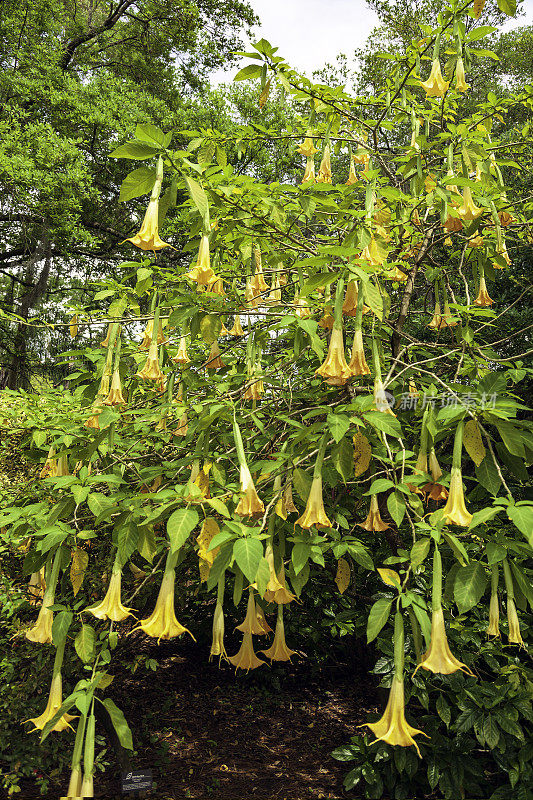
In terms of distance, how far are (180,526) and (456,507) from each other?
0.76 m

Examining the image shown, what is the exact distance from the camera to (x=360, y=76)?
448 inches

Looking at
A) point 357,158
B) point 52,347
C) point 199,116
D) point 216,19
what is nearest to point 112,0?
point 216,19

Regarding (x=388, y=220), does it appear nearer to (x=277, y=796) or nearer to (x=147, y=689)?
(x=277, y=796)

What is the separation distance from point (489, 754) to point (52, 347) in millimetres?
11653

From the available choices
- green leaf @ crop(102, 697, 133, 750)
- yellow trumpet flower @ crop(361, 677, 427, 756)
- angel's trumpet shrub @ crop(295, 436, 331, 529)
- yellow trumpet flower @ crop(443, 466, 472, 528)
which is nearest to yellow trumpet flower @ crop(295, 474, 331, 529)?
angel's trumpet shrub @ crop(295, 436, 331, 529)

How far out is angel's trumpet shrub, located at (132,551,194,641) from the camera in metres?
Result: 1.45

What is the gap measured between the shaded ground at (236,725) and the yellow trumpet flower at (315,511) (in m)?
1.51

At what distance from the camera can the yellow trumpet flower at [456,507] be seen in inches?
57.7

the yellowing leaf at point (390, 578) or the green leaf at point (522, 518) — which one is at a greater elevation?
the green leaf at point (522, 518)

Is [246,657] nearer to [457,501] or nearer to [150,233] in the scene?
[457,501]

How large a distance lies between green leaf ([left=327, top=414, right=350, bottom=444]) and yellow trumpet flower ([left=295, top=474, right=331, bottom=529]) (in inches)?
7.6

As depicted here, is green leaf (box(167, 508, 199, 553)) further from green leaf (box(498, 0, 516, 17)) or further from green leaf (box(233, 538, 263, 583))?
green leaf (box(498, 0, 516, 17))

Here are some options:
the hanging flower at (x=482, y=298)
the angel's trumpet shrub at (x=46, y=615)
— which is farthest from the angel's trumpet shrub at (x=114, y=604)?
the hanging flower at (x=482, y=298)

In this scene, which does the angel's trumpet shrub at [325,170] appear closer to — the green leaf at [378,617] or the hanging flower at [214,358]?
the hanging flower at [214,358]
